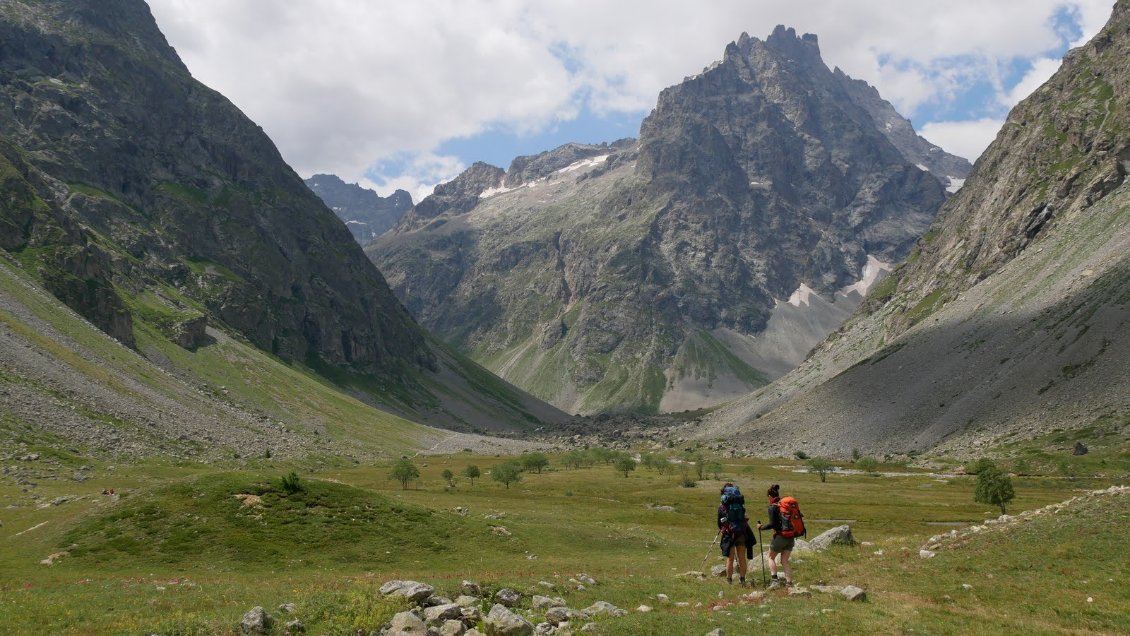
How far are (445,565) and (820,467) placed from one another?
109338mm

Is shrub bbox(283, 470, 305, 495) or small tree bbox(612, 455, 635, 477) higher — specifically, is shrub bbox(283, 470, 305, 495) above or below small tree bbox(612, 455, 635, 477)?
above

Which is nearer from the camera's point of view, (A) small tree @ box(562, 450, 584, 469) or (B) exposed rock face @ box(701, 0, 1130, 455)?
(B) exposed rock face @ box(701, 0, 1130, 455)

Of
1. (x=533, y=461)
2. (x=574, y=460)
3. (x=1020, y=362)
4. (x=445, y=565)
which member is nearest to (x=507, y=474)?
(x=533, y=461)

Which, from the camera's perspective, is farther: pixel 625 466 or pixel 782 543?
pixel 625 466

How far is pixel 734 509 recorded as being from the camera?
28953 mm

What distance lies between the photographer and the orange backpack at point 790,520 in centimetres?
2756

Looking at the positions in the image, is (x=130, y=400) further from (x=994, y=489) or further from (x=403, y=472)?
(x=994, y=489)

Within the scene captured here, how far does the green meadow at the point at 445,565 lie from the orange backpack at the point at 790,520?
2.53m

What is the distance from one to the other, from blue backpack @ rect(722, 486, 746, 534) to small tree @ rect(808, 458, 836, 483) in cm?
10680

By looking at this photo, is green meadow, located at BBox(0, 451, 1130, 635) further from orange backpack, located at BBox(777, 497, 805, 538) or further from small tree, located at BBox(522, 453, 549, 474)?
small tree, located at BBox(522, 453, 549, 474)

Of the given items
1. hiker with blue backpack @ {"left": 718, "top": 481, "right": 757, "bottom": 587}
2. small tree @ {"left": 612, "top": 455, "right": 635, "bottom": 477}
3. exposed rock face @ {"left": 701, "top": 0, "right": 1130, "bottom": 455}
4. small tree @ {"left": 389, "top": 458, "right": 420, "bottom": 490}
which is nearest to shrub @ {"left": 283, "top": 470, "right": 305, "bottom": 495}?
hiker with blue backpack @ {"left": 718, "top": 481, "right": 757, "bottom": 587}

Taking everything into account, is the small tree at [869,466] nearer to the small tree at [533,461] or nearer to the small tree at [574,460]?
the small tree at [574,460]

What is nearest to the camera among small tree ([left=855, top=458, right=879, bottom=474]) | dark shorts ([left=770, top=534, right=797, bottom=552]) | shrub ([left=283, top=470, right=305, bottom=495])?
dark shorts ([left=770, top=534, right=797, bottom=552])

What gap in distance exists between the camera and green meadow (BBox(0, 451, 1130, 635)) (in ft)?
70.9
